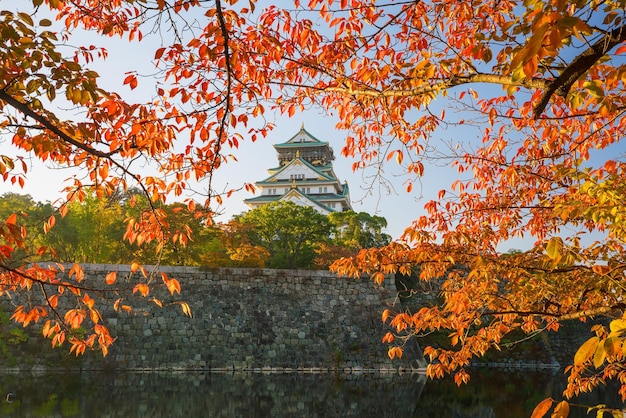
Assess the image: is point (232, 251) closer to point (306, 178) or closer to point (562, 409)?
point (562, 409)

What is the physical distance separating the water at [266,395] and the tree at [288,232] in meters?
6.62

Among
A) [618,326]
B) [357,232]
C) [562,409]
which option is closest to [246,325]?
[357,232]

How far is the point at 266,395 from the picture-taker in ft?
35.5

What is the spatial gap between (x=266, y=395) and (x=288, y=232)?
35.0ft

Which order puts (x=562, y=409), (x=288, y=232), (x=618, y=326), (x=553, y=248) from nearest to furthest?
(x=618, y=326)
(x=562, y=409)
(x=553, y=248)
(x=288, y=232)

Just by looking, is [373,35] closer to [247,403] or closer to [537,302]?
[537,302]

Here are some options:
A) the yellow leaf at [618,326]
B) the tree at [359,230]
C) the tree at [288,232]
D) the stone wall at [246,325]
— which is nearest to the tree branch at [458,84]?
the yellow leaf at [618,326]

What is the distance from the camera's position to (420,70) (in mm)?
3148

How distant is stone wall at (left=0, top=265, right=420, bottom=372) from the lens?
15078mm

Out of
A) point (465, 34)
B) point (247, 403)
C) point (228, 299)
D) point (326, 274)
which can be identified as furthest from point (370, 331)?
point (465, 34)

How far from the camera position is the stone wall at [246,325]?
49.5ft

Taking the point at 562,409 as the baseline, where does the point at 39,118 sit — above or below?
above

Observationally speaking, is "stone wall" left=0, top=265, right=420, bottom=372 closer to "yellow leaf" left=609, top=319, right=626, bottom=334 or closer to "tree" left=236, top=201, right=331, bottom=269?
"tree" left=236, top=201, right=331, bottom=269

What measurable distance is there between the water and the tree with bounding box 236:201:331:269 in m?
6.62
